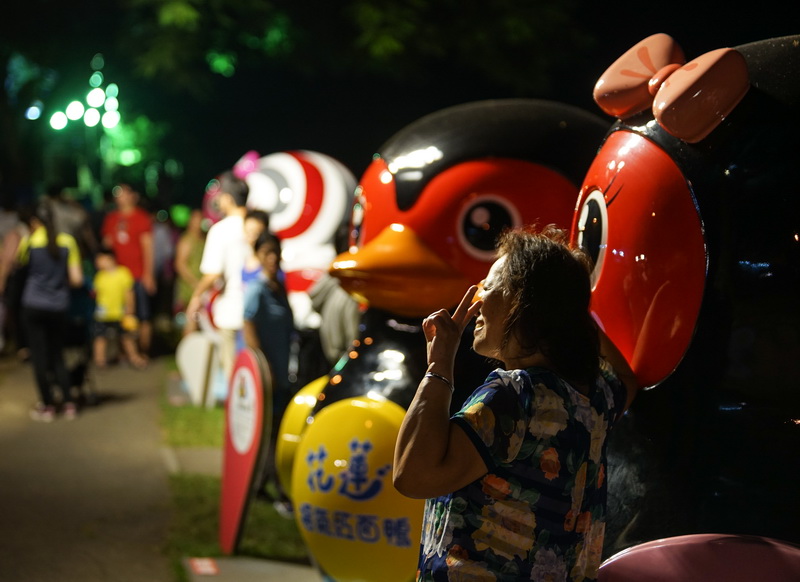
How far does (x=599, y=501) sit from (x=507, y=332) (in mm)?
462

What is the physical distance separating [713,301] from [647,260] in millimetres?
204

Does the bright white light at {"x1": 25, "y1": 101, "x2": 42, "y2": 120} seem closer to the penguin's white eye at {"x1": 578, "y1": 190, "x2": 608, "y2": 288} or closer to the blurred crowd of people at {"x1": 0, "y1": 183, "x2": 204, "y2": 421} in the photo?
the blurred crowd of people at {"x1": 0, "y1": 183, "x2": 204, "y2": 421}

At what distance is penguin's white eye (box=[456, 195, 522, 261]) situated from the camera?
3.71 meters

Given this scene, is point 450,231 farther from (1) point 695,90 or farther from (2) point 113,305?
(2) point 113,305

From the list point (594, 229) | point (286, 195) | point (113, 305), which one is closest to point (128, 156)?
point (113, 305)

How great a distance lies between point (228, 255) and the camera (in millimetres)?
7473

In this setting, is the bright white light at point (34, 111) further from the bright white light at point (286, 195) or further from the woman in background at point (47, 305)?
the bright white light at point (286, 195)

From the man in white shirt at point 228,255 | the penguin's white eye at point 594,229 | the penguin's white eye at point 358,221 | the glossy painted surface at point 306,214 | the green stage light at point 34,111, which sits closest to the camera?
the penguin's white eye at point 594,229

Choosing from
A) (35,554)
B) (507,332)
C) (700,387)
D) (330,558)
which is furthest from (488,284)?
(35,554)

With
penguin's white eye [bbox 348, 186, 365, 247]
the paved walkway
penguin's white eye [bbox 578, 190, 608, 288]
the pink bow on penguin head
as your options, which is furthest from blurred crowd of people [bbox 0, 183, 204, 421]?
the pink bow on penguin head

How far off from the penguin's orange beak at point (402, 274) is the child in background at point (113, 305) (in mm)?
7778

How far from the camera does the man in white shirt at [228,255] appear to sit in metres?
7.44

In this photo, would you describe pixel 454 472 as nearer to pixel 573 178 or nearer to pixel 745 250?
pixel 745 250

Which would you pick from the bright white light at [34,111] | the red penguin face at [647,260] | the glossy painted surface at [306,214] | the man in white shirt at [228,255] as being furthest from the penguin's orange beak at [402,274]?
the bright white light at [34,111]
